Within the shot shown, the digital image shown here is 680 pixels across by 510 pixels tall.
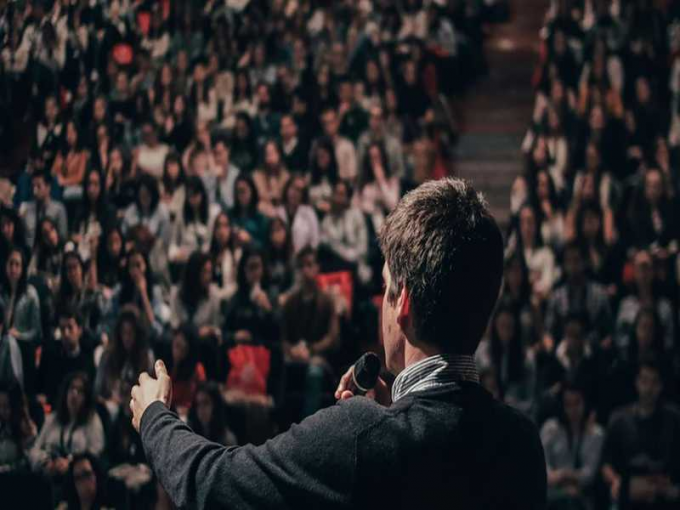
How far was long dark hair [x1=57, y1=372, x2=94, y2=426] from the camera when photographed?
2732 millimetres

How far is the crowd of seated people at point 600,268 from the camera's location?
5.73 m

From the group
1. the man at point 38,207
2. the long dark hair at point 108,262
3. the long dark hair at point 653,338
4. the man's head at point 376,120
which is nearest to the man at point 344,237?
the man's head at point 376,120

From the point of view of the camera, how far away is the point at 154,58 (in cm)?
424

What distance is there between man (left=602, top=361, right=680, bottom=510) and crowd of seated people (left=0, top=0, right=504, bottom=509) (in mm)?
1477

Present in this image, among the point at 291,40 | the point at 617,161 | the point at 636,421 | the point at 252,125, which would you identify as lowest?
the point at 636,421

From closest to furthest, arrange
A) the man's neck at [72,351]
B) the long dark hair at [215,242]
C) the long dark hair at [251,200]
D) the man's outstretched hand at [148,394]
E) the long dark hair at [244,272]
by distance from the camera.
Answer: the man's outstretched hand at [148,394] < the man's neck at [72,351] < the long dark hair at [215,242] < the long dark hair at [244,272] < the long dark hair at [251,200]

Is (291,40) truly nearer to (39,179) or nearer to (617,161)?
(617,161)

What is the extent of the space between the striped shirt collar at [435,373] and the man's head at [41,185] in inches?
55.8

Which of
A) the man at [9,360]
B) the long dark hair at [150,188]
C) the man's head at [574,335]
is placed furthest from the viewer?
the man's head at [574,335]

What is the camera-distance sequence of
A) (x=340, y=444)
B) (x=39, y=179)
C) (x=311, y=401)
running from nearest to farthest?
(x=340, y=444)
(x=39, y=179)
(x=311, y=401)

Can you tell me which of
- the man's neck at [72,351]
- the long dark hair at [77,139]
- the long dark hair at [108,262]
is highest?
the long dark hair at [77,139]

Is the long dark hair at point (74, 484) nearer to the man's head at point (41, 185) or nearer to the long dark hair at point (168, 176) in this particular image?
the man's head at point (41, 185)

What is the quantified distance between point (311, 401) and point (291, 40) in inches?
100

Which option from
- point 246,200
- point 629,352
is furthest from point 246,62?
point 629,352
